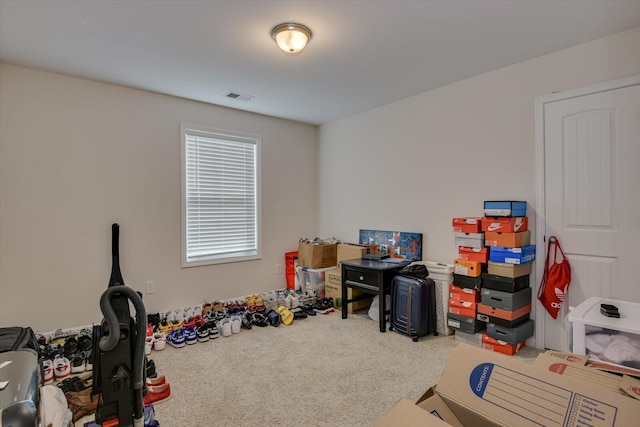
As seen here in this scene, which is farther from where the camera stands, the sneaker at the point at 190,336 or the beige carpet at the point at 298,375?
the sneaker at the point at 190,336

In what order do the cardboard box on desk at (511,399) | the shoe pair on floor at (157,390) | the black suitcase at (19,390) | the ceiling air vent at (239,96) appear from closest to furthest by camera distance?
the black suitcase at (19,390) < the cardboard box on desk at (511,399) < the shoe pair on floor at (157,390) < the ceiling air vent at (239,96)

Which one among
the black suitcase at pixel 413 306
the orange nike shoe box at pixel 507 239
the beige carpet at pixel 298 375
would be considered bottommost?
the beige carpet at pixel 298 375

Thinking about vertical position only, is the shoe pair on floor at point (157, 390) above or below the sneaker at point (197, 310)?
below

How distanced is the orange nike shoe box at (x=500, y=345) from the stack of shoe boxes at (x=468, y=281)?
9 cm

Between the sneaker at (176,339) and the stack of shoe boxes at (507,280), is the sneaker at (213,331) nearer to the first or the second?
the sneaker at (176,339)

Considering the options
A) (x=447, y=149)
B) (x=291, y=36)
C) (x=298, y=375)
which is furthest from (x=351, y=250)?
(x=291, y=36)

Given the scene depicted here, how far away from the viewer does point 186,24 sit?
7.74ft

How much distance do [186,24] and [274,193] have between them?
2.60 metres

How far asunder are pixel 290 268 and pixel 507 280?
2805mm

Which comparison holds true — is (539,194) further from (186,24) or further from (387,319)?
(186,24)

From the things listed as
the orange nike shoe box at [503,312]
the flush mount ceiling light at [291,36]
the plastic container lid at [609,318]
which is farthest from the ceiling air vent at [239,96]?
the plastic container lid at [609,318]

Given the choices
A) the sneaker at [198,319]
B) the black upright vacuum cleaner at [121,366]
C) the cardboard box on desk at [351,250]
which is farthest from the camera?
the cardboard box on desk at [351,250]

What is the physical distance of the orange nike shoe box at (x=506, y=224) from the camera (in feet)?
9.19

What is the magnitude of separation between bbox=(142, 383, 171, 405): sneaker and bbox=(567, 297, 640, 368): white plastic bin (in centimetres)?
248
